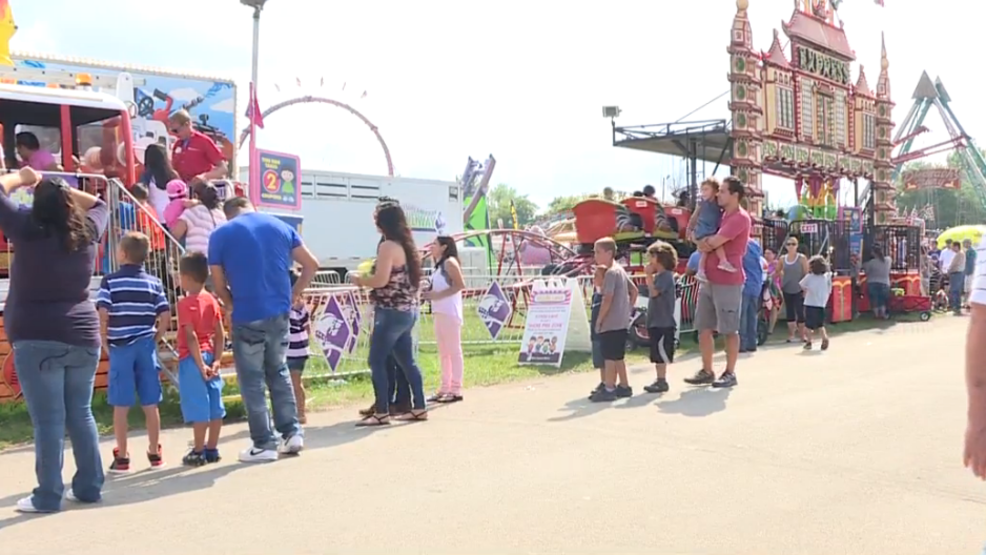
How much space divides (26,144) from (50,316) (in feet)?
16.2

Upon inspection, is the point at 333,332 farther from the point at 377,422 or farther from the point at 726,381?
the point at 726,381

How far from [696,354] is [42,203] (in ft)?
32.9

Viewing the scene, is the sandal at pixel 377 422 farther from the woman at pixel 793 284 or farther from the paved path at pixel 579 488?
the woman at pixel 793 284

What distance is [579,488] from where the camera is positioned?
5.71m

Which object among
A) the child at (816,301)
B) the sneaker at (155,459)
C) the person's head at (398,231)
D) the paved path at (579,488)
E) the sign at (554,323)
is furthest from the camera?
the child at (816,301)

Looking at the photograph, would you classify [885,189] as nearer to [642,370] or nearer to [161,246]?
[642,370]

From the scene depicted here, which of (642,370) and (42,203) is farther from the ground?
(42,203)

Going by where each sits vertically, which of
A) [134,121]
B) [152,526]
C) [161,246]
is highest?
[134,121]

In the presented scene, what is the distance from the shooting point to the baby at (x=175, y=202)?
8.91 m

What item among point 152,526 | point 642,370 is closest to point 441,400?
point 642,370

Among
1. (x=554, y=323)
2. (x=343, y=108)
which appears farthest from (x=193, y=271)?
(x=343, y=108)

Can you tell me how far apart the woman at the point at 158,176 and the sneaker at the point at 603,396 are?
468cm

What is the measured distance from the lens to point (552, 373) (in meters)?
11.5

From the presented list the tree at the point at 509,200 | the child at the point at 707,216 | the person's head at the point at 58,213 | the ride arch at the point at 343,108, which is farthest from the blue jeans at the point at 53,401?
the tree at the point at 509,200
